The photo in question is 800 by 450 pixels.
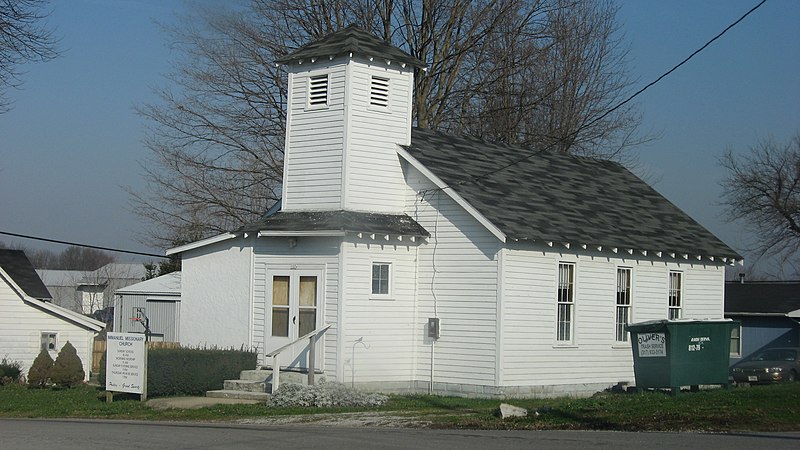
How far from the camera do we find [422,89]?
40.8 m

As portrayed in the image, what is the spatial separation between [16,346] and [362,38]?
14.9m

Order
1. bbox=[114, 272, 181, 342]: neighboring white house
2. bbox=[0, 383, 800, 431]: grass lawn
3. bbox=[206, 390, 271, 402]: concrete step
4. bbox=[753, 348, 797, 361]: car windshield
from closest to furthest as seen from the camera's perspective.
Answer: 1. bbox=[0, 383, 800, 431]: grass lawn
2. bbox=[206, 390, 271, 402]: concrete step
3. bbox=[753, 348, 797, 361]: car windshield
4. bbox=[114, 272, 181, 342]: neighboring white house

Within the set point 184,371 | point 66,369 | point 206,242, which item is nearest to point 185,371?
point 184,371

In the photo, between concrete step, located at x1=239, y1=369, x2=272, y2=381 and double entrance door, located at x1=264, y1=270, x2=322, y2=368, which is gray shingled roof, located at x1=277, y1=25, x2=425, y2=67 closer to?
double entrance door, located at x1=264, y1=270, x2=322, y2=368

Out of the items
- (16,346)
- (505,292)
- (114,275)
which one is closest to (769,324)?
(505,292)

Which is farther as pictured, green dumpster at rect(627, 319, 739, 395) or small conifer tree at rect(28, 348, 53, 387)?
small conifer tree at rect(28, 348, 53, 387)

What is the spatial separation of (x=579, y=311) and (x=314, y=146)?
7.63 m

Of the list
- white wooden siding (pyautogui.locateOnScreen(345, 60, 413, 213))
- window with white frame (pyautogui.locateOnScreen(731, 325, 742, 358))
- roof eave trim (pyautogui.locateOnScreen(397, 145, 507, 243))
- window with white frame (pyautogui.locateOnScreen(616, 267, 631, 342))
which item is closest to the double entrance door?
white wooden siding (pyautogui.locateOnScreen(345, 60, 413, 213))

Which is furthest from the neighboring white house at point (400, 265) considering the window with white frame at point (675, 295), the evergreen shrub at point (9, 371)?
the evergreen shrub at point (9, 371)

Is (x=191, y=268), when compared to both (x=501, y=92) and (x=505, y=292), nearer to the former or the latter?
(x=505, y=292)

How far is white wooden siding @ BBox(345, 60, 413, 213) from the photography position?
79.8 ft

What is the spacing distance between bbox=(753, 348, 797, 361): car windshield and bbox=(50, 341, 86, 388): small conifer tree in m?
22.0

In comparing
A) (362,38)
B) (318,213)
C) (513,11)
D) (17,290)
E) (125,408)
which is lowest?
(125,408)

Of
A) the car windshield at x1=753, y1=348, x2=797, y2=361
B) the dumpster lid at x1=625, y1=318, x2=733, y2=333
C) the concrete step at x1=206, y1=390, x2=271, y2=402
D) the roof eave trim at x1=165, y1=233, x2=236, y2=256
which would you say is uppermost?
the roof eave trim at x1=165, y1=233, x2=236, y2=256
